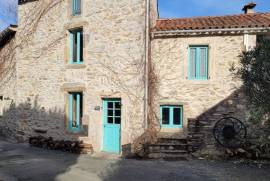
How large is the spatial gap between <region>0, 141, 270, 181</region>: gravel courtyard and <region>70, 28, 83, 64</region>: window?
13.4ft

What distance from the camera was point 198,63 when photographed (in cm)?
1120

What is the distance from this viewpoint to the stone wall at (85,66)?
432 inches

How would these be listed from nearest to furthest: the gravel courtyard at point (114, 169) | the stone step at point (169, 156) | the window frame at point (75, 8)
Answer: the gravel courtyard at point (114, 169) → the stone step at point (169, 156) → the window frame at point (75, 8)

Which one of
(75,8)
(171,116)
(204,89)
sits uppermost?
(75,8)

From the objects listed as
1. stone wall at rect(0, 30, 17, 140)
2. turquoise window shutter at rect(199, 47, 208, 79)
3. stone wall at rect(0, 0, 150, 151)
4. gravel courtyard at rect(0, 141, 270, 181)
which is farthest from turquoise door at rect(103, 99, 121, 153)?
stone wall at rect(0, 30, 17, 140)

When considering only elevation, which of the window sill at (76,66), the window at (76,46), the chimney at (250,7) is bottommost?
the window sill at (76,66)

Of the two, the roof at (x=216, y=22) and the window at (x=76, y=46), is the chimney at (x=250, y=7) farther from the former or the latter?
the window at (x=76, y=46)

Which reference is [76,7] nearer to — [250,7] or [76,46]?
[76,46]

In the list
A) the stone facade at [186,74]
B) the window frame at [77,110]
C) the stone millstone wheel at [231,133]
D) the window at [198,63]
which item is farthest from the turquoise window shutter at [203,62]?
the window frame at [77,110]

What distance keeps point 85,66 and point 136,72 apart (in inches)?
87.7

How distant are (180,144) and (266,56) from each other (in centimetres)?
591

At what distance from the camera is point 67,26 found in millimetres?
12383

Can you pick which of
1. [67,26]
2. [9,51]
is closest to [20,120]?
[9,51]

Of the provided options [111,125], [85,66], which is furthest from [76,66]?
[111,125]
